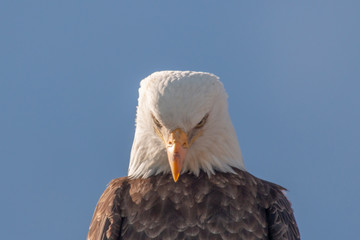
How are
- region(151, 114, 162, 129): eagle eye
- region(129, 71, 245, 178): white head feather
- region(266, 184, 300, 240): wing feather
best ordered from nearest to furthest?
region(129, 71, 245, 178): white head feather → region(151, 114, 162, 129): eagle eye → region(266, 184, 300, 240): wing feather

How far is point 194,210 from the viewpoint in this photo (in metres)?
4.61

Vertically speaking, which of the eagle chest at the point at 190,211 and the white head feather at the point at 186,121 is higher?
the white head feather at the point at 186,121

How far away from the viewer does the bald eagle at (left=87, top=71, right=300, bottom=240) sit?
4.48m

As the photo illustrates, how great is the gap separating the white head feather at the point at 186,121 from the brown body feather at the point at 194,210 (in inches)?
4.4

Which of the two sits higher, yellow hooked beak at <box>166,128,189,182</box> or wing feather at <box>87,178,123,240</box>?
yellow hooked beak at <box>166,128,189,182</box>

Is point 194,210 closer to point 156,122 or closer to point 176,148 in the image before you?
point 176,148

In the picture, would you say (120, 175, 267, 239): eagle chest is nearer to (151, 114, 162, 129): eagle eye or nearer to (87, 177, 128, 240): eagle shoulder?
(87, 177, 128, 240): eagle shoulder

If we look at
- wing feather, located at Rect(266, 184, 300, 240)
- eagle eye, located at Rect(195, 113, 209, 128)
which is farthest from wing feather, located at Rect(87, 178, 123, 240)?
wing feather, located at Rect(266, 184, 300, 240)

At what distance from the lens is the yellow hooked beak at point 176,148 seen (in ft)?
14.1

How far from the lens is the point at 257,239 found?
4.57 metres

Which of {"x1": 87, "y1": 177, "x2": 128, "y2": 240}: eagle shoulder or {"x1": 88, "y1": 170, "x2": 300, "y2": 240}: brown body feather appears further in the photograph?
{"x1": 87, "y1": 177, "x2": 128, "y2": 240}: eagle shoulder

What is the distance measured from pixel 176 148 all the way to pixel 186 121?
0.23 m

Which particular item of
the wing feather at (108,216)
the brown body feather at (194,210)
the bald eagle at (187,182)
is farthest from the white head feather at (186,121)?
the wing feather at (108,216)

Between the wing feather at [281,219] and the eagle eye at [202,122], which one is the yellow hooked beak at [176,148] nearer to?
the eagle eye at [202,122]
